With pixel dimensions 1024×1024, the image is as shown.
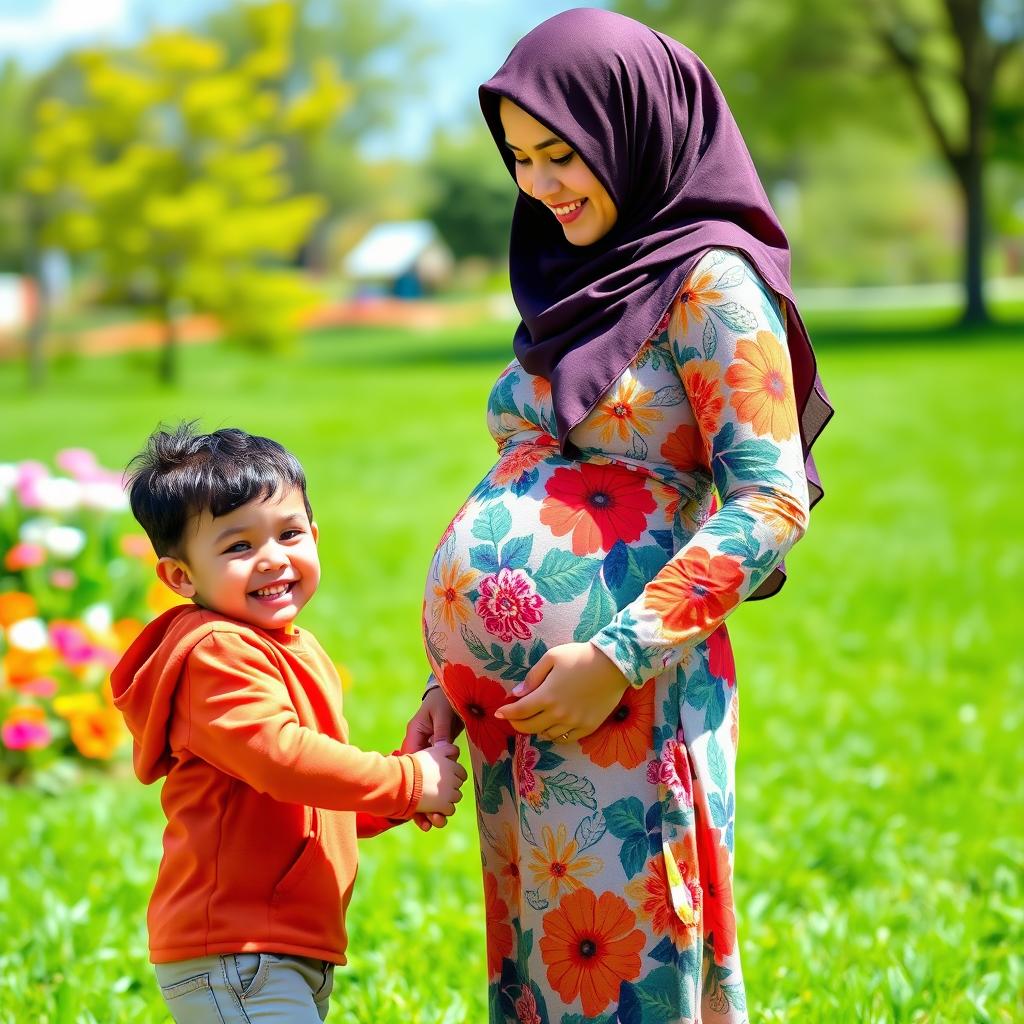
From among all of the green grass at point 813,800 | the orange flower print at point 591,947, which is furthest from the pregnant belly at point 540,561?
the green grass at point 813,800

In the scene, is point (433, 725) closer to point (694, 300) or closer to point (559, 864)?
point (559, 864)

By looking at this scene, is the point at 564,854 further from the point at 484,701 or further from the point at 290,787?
the point at 290,787

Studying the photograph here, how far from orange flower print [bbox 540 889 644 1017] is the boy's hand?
229 mm

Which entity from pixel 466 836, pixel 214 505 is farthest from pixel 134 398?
pixel 214 505

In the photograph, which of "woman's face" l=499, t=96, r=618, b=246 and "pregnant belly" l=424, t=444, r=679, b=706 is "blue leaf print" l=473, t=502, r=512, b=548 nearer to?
"pregnant belly" l=424, t=444, r=679, b=706

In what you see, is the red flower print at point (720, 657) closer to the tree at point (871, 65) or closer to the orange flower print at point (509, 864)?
the orange flower print at point (509, 864)

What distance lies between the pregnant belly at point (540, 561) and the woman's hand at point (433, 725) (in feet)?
0.41

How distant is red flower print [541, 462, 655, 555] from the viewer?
81.7 inches

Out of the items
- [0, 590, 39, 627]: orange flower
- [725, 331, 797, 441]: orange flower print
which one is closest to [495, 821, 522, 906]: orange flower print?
[725, 331, 797, 441]: orange flower print

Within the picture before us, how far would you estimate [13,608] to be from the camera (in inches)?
185

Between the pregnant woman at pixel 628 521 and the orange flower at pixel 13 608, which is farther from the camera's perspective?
the orange flower at pixel 13 608

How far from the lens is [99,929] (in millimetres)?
3441

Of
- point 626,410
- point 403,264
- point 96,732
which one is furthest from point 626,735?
point 403,264

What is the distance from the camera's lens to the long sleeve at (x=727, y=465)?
6.31 feet
